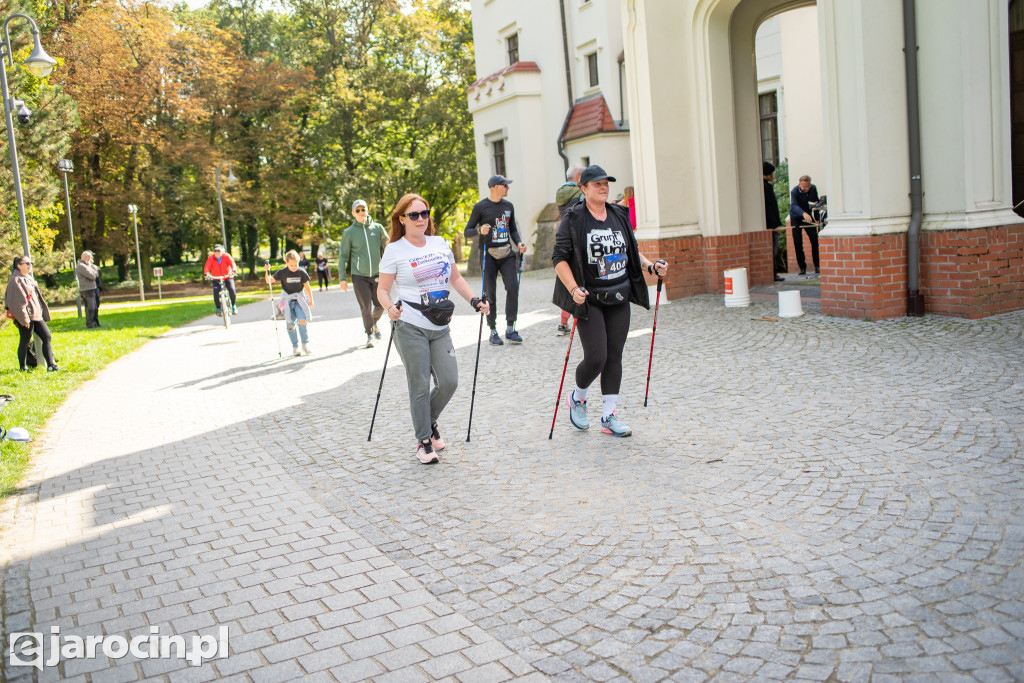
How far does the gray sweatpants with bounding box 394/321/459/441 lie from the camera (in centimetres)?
619

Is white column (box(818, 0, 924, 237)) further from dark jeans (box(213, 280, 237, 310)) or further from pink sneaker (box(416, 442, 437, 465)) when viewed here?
dark jeans (box(213, 280, 237, 310))

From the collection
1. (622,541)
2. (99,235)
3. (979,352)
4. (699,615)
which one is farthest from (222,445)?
(99,235)

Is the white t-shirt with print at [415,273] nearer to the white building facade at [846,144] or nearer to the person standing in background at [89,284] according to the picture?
the white building facade at [846,144]

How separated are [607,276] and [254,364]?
302 inches

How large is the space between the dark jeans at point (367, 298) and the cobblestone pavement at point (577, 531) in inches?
146

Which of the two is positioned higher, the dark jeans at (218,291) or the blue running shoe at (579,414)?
the dark jeans at (218,291)

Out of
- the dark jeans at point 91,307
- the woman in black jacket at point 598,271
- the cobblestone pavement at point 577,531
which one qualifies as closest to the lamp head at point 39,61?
the dark jeans at point 91,307

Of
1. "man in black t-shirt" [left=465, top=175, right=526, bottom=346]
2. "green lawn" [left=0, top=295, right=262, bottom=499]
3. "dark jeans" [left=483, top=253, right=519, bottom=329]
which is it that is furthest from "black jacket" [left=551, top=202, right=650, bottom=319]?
"green lawn" [left=0, top=295, right=262, bottom=499]

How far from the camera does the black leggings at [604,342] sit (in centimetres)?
629

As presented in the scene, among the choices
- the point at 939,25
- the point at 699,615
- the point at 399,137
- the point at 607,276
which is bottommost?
the point at 699,615

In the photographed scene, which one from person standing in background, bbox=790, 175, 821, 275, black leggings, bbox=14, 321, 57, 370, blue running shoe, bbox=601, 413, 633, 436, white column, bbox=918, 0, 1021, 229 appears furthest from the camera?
person standing in background, bbox=790, 175, 821, 275

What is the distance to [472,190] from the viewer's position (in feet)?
148

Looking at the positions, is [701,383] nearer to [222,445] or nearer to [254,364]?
[222,445]

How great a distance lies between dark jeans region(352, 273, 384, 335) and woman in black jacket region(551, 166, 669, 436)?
640 cm
